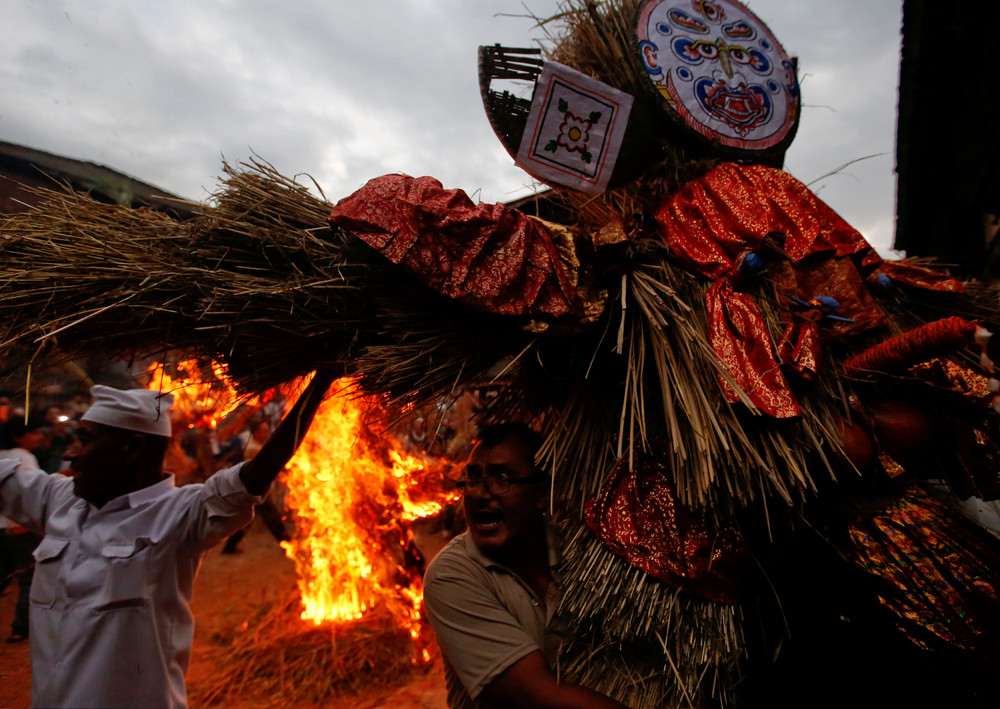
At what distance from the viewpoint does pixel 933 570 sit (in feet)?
5.14

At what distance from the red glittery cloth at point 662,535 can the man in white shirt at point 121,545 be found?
1.17 m

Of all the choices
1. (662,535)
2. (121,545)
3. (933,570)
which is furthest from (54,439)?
(933,570)

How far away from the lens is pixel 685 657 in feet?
4.64

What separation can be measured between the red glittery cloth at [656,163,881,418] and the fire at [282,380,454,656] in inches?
138

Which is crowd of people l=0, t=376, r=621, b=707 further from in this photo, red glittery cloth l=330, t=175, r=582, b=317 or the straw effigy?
red glittery cloth l=330, t=175, r=582, b=317

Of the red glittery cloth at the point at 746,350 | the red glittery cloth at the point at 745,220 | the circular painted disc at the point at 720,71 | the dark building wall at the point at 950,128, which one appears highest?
the dark building wall at the point at 950,128

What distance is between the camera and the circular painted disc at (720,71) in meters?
1.92

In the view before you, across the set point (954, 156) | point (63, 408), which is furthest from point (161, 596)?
point (954, 156)

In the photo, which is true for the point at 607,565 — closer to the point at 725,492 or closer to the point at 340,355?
the point at 725,492

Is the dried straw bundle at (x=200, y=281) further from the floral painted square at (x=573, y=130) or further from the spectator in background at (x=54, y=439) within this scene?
the spectator in background at (x=54, y=439)

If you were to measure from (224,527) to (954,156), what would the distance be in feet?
25.9

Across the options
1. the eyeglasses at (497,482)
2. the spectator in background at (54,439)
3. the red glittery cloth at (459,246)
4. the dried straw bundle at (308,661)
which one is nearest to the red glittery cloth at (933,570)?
the eyeglasses at (497,482)

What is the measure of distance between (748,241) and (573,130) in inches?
27.2

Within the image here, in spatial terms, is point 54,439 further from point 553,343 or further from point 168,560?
point 553,343
